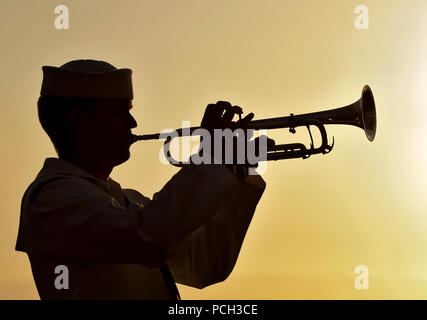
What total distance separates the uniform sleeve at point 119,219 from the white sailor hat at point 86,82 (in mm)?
533

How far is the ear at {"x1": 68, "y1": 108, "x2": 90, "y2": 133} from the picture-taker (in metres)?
3.40

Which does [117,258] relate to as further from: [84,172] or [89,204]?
[84,172]

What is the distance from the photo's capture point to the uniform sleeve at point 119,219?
293 cm

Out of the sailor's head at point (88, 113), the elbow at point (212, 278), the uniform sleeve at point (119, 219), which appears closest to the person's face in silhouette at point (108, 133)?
the sailor's head at point (88, 113)

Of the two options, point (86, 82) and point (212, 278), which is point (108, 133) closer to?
point (86, 82)

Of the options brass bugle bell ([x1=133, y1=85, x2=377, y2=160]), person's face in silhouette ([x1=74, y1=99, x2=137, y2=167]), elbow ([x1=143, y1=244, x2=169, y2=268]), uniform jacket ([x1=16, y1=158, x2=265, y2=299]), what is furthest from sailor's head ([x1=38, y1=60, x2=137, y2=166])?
elbow ([x1=143, y1=244, x2=169, y2=268])

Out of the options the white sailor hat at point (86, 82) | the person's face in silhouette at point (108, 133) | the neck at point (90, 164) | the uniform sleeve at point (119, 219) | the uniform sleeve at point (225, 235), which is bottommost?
the uniform sleeve at point (225, 235)

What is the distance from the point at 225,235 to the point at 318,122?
1.24m

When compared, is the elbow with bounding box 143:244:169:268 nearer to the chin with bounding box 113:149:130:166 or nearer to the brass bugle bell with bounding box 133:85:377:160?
the chin with bounding box 113:149:130:166

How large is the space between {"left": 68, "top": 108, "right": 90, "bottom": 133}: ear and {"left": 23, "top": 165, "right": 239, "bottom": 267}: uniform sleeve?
31 cm

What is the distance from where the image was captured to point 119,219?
116 inches

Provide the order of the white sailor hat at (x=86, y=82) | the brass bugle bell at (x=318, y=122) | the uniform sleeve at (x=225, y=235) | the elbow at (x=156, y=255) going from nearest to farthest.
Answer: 1. the elbow at (x=156, y=255)
2. the white sailor hat at (x=86, y=82)
3. the uniform sleeve at (x=225, y=235)
4. the brass bugle bell at (x=318, y=122)

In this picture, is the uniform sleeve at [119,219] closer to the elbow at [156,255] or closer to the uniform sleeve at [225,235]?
the elbow at [156,255]

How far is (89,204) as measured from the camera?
304cm
